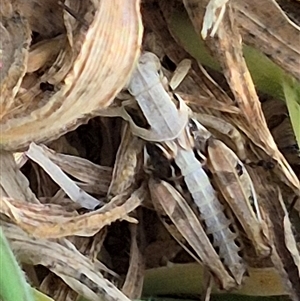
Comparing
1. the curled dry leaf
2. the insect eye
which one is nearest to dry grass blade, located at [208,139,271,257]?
the insect eye

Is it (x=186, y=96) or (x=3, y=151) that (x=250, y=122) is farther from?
(x=3, y=151)

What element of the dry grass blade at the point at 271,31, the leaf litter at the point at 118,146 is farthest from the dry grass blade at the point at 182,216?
the dry grass blade at the point at 271,31

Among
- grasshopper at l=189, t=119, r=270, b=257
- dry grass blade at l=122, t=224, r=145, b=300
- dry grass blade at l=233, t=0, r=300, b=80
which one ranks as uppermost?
dry grass blade at l=233, t=0, r=300, b=80

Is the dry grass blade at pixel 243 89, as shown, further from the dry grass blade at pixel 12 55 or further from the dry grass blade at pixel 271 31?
the dry grass blade at pixel 12 55

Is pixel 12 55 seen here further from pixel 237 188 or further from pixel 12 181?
pixel 237 188

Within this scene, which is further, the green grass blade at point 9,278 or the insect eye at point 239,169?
the insect eye at point 239,169

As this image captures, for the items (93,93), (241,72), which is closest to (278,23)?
(241,72)

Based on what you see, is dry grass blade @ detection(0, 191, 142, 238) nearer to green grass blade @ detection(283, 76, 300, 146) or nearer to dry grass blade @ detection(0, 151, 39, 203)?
dry grass blade @ detection(0, 151, 39, 203)
